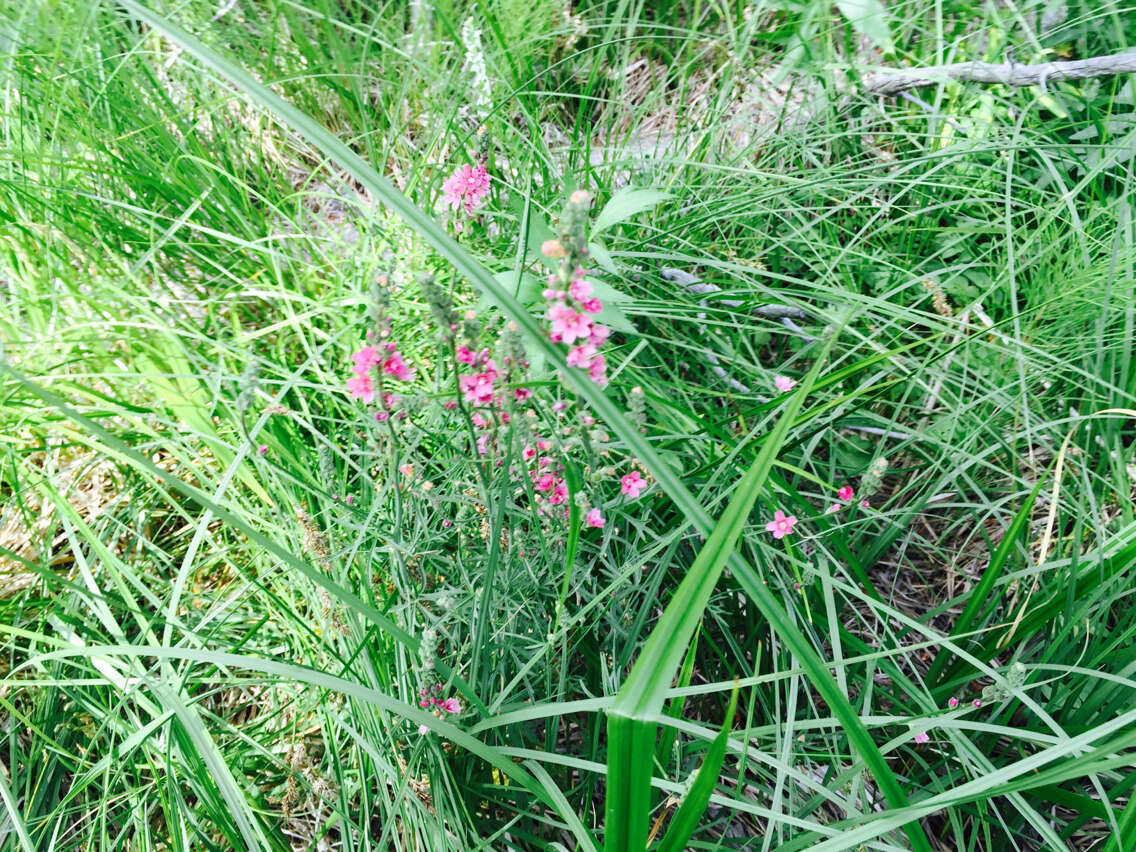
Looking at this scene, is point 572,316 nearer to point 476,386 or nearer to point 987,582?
point 476,386

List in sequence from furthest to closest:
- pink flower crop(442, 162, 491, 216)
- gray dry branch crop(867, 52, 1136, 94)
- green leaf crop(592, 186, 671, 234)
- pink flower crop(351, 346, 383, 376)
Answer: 1. gray dry branch crop(867, 52, 1136, 94)
2. pink flower crop(442, 162, 491, 216)
3. green leaf crop(592, 186, 671, 234)
4. pink flower crop(351, 346, 383, 376)

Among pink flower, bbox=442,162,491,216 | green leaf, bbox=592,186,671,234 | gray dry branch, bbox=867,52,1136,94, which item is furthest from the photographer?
gray dry branch, bbox=867,52,1136,94

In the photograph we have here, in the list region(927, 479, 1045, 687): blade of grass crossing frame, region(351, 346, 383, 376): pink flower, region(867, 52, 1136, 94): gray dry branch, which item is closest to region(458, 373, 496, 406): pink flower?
region(351, 346, 383, 376): pink flower

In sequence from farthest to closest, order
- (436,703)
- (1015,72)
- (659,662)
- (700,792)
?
1. (1015,72)
2. (436,703)
3. (700,792)
4. (659,662)

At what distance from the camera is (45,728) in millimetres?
1418

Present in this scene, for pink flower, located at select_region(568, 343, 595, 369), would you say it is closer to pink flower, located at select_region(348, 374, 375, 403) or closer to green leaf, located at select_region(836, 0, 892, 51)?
pink flower, located at select_region(348, 374, 375, 403)

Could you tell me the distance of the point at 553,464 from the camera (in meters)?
1.22

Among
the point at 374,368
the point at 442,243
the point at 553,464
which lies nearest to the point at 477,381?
the point at 374,368

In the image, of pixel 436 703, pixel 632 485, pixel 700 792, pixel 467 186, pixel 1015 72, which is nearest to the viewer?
pixel 700 792

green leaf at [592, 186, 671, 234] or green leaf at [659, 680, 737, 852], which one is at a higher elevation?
green leaf at [592, 186, 671, 234]

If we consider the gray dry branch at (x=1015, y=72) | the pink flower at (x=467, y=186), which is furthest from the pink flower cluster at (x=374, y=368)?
the gray dry branch at (x=1015, y=72)

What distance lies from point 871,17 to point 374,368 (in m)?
1.74

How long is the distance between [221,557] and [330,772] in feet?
1.54

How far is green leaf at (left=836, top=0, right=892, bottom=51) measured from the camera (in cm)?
202
